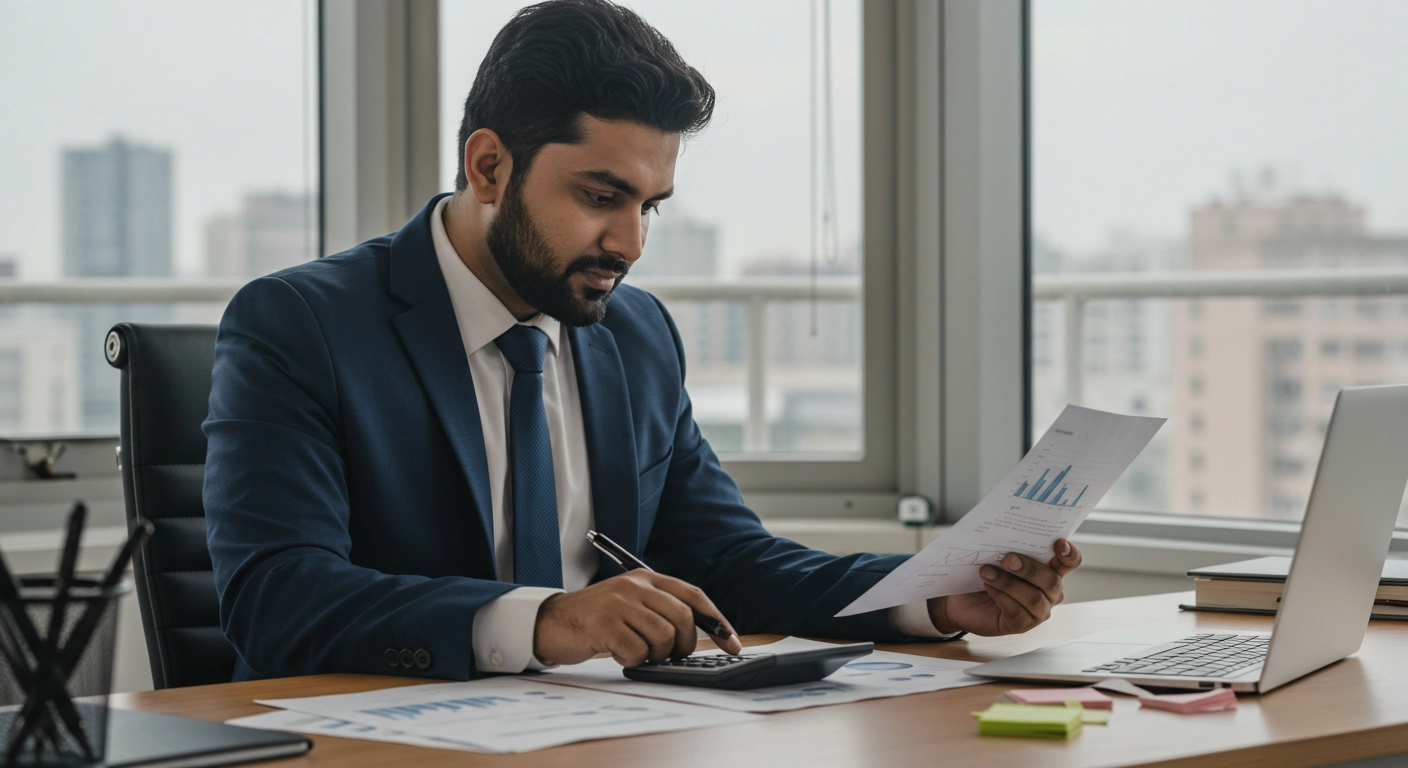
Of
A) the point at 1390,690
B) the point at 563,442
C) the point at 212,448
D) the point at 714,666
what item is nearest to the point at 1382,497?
the point at 1390,690

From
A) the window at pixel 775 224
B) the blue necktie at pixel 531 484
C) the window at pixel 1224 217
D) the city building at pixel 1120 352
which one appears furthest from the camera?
the window at pixel 775 224

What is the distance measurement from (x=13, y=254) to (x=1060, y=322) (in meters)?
1.97

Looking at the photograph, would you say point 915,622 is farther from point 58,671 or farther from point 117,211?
point 117,211

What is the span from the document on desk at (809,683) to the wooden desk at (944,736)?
27mm

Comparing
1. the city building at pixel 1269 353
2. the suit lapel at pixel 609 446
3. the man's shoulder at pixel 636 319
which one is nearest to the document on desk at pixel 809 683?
the suit lapel at pixel 609 446

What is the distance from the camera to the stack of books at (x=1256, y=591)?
1.54 m

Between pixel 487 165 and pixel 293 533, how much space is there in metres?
0.55

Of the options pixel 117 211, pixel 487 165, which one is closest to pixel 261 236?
pixel 117 211

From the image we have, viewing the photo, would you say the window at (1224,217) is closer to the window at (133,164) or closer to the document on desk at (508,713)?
the window at (133,164)

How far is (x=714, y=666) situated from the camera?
1100 millimetres

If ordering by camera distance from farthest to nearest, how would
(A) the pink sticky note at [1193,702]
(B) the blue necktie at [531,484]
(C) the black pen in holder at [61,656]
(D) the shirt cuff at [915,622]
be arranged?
(B) the blue necktie at [531,484] → (D) the shirt cuff at [915,622] → (A) the pink sticky note at [1193,702] → (C) the black pen in holder at [61,656]

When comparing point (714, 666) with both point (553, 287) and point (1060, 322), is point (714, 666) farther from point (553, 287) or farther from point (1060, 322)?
point (1060, 322)

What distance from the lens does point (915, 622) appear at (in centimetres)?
138

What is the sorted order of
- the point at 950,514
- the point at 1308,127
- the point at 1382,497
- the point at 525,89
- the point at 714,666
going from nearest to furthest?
the point at 714,666 < the point at 1382,497 < the point at 525,89 < the point at 1308,127 < the point at 950,514
